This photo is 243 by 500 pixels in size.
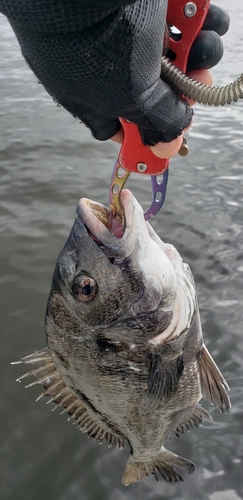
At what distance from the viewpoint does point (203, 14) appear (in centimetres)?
168

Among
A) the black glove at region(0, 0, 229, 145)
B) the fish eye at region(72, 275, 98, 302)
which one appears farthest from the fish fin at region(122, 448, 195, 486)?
the black glove at region(0, 0, 229, 145)

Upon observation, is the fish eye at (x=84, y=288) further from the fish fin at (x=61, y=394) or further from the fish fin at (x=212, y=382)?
the fish fin at (x=212, y=382)

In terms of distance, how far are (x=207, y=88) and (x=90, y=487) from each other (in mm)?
2620

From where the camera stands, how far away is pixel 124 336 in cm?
212

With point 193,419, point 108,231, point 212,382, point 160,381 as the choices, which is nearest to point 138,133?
point 108,231

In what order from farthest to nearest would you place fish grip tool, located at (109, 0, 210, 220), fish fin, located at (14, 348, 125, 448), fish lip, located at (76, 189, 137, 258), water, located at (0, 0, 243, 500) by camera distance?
water, located at (0, 0, 243, 500) → fish fin, located at (14, 348, 125, 448) → fish lip, located at (76, 189, 137, 258) → fish grip tool, located at (109, 0, 210, 220)

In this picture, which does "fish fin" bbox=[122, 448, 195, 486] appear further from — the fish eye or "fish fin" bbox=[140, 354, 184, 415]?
the fish eye

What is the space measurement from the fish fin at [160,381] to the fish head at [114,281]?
155 millimetres

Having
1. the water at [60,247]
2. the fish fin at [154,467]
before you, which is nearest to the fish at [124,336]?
the fish fin at [154,467]

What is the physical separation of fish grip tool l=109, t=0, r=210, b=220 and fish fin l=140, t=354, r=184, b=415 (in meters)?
0.78

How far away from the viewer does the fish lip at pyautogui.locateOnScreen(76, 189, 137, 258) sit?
6.27ft

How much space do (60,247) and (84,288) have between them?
2.79 m

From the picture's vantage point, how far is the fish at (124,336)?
1990mm

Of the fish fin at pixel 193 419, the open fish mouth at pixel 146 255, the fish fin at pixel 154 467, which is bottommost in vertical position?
the fish fin at pixel 154 467
